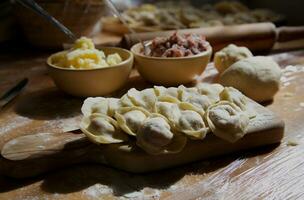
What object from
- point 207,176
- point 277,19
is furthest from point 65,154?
point 277,19

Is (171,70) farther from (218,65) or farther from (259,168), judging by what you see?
(259,168)

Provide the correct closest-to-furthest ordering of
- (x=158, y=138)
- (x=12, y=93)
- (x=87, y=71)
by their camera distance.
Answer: (x=158, y=138) < (x=87, y=71) < (x=12, y=93)

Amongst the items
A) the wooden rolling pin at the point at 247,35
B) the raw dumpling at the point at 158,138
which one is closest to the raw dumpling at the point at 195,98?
the raw dumpling at the point at 158,138

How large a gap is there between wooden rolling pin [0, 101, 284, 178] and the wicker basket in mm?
825

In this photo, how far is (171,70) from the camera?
3.93ft

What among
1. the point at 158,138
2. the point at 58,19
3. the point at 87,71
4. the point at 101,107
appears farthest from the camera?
the point at 58,19

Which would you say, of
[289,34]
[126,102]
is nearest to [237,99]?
[126,102]

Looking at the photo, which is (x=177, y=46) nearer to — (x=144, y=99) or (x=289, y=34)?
(x=144, y=99)

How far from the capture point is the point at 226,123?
2.61ft

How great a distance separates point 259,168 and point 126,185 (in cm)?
30

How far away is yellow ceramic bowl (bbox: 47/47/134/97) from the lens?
1083 mm

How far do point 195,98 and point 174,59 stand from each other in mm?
339

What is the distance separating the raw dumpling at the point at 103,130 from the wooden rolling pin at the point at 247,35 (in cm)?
66

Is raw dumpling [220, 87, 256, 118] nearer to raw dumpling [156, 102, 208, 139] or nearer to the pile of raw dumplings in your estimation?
the pile of raw dumplings
